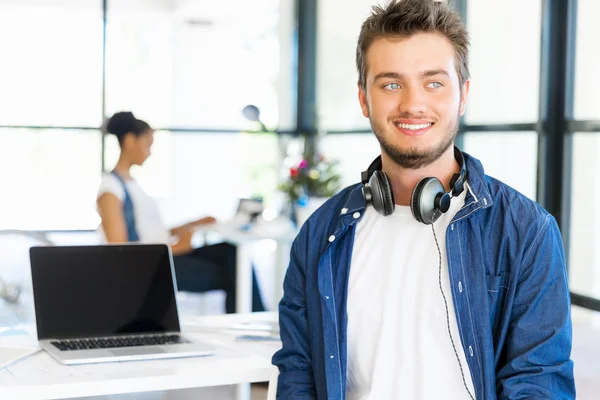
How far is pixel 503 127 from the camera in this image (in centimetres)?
489

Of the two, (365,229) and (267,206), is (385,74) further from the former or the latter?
(267,206)

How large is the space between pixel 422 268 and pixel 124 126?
2929 millimetres

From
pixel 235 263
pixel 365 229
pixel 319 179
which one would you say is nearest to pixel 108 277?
pixel 365 229

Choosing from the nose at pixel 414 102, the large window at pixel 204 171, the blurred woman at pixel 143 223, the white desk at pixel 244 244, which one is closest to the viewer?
the nose at pixel 414 102

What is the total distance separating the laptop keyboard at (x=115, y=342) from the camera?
2.01m

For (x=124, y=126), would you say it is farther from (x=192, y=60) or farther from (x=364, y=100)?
(x=192, y=60)

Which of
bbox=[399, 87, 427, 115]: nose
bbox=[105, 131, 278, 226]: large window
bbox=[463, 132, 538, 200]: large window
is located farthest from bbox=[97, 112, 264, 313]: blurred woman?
bbox=[399, 87, 427, 115]: nose

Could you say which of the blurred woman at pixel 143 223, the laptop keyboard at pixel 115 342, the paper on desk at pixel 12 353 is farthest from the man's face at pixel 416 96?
the blurred woman at pixel 143 223

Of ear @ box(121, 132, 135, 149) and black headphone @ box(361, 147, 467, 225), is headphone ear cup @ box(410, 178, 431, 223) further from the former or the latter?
ear @ box(121, 132, 135, 149)

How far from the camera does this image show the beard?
5.22 feet

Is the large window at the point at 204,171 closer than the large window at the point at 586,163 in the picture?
No

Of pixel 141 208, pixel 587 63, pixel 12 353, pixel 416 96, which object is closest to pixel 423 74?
pixel 416 96

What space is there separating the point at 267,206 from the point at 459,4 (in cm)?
293

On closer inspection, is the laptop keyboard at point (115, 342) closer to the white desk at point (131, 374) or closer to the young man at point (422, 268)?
the white desk at point (131, 374)
